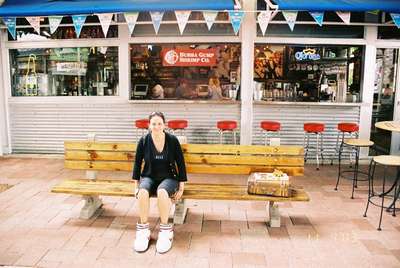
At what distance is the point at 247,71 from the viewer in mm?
8031

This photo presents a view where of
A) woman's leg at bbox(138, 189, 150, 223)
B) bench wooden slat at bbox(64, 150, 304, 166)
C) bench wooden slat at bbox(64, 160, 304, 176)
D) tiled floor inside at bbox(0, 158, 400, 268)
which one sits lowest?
tiled floor inside at bbox(0, 158, 400, 268)

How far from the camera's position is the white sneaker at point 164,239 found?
3.89 metres

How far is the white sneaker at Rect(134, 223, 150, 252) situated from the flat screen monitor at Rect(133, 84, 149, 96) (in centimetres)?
481

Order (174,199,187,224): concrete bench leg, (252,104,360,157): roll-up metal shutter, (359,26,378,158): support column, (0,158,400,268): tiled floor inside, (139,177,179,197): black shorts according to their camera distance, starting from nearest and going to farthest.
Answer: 1. (0,158,400,268): tiled floor inside
2. (139,177,179,197): black shorts
3. (174,199,187,224): concrete bench leg
4. (359,26,378,158): support column
5. (252,104,360,157): roll-up metal shutter

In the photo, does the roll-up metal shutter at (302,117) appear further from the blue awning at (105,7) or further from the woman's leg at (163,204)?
the woman's leg at (163,204)

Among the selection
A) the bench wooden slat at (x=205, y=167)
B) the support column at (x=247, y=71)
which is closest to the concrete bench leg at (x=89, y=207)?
the bench wooden slat at (x=205, y=167)

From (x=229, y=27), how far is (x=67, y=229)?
5.45 meters

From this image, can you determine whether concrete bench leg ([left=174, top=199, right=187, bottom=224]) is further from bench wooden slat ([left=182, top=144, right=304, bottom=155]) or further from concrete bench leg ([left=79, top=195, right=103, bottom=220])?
concrete bench leg ([left=79, top=195, right=103, bottom=220])

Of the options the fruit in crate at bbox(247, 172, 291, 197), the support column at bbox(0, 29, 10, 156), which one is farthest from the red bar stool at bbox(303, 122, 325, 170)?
the support column at bbox(0, 29, 10, 156)

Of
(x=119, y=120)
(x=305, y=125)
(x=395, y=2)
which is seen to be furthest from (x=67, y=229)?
(x=395, y=2)

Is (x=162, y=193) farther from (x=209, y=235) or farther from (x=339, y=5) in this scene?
(x=339, y=5)

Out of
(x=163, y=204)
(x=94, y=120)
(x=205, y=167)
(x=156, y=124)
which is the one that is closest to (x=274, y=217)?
(x=205, y=167)

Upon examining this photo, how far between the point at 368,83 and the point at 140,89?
4867 mm

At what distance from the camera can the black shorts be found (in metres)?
4.15
